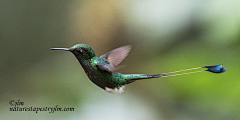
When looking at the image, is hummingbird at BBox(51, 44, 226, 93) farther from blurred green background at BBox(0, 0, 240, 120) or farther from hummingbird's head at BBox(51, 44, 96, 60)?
blurred green background at BBox(0, 0, 240, 120)

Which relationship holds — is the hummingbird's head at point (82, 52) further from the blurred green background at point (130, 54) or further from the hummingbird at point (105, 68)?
the blurred green background at point (130, 54)

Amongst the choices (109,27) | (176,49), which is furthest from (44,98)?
(176,49)

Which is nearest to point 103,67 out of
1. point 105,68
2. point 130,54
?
point 105,68

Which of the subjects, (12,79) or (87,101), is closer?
(87,101)

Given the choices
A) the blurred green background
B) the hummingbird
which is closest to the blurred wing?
the hummingbird

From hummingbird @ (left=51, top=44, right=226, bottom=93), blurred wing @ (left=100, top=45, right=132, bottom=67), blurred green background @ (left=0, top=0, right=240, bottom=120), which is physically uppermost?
blurred green background @ (left=0, top=0, right=240, bottom=120)

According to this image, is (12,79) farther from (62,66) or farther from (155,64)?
(155,64)
